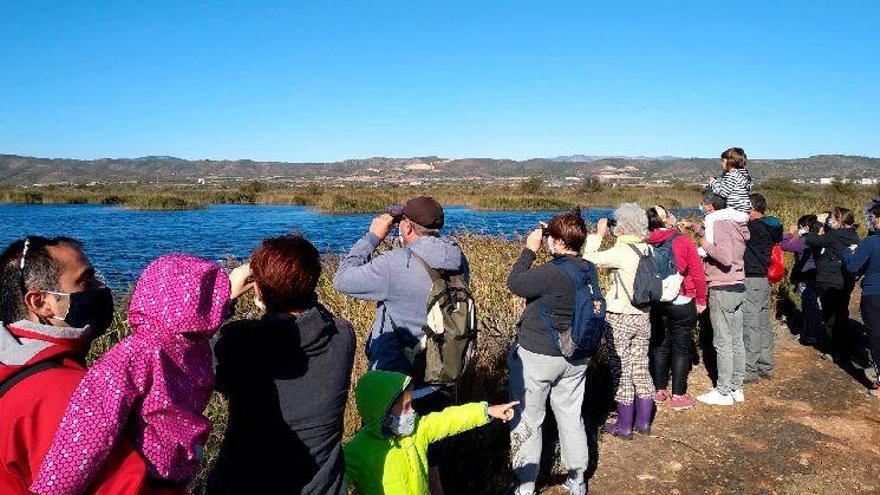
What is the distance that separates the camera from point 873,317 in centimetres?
525

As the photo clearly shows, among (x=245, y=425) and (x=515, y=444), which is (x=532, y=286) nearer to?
(x=515, y=444)

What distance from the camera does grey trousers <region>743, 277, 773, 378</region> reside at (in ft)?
19.2

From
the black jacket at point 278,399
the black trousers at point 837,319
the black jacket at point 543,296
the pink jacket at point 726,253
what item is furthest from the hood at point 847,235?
the black jacket at point 278,399

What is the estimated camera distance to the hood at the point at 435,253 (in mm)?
3021

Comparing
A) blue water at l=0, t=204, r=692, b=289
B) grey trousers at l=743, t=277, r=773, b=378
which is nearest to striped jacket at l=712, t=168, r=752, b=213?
grey trousers at l=743, t=277, r=773, b=378

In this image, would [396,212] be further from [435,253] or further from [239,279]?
[239,279]

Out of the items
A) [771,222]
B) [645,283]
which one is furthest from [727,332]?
[645,283]

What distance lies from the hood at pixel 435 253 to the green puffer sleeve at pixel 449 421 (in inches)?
28.5

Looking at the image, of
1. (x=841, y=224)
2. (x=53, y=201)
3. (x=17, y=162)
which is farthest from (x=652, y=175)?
(x=17, y=162)

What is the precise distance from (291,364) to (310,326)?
15 cm

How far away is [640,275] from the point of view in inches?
169

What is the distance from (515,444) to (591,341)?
2.66 ft

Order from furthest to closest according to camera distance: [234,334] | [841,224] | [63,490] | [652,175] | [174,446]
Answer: [652,175]
[841,224]
[234,334]
[174,446]
[63,490]

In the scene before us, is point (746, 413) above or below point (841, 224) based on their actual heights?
below
